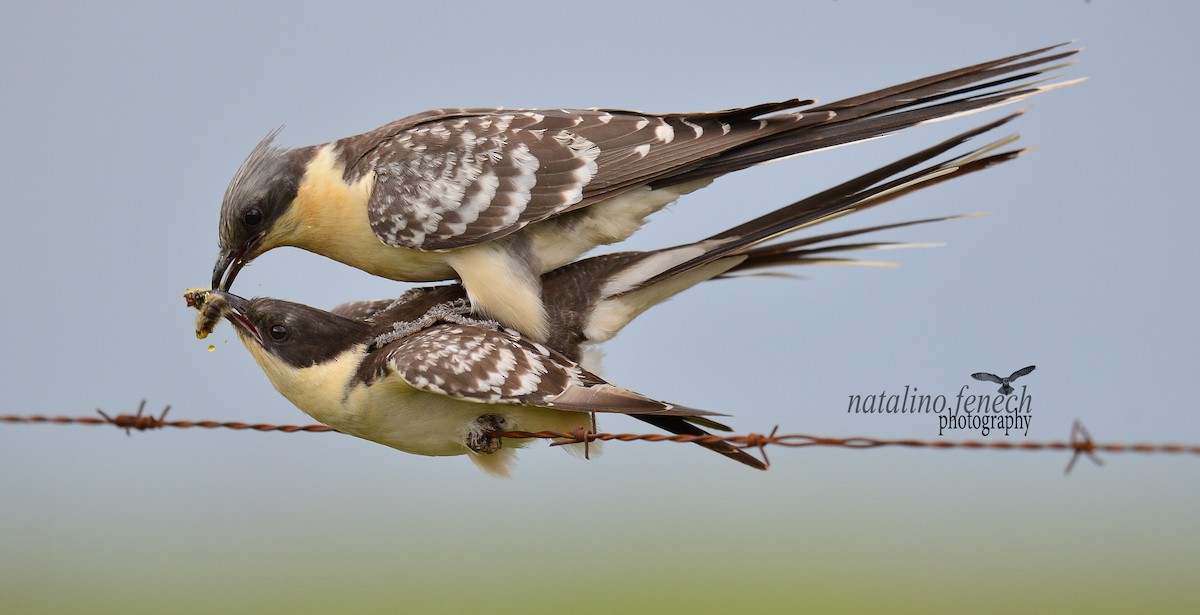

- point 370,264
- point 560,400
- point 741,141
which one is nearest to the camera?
point 560,400

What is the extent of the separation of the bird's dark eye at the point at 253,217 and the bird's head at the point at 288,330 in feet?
0.67

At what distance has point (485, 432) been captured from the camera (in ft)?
9.43

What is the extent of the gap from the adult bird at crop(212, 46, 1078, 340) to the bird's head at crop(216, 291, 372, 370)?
0.16 m

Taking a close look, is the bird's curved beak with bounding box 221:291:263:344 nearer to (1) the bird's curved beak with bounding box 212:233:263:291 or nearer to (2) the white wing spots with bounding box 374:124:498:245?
(1) the bird's curved beak with bounding box 212:233:263:291

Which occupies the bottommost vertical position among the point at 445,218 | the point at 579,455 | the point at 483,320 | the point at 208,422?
the point at 208,422

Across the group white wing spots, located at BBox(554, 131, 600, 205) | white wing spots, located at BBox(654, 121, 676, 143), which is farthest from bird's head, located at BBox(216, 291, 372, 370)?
white wing spots, located at BBox(654, 121, 676, 143)

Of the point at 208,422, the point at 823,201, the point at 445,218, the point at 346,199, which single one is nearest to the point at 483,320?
the point at 445,218

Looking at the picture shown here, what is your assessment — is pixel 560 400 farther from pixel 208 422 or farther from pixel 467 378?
pixel 208 422

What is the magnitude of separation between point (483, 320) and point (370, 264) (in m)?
0.36

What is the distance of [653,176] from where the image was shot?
9.37 ft

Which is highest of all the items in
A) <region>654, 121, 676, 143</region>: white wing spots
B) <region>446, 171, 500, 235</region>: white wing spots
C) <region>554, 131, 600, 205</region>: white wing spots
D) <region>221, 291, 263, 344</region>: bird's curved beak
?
<region>654, 121, 676, 143</region>: white wing spots

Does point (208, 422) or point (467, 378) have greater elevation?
point (467, 378)

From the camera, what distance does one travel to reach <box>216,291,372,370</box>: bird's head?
2.92m

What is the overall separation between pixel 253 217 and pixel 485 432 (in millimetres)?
861
